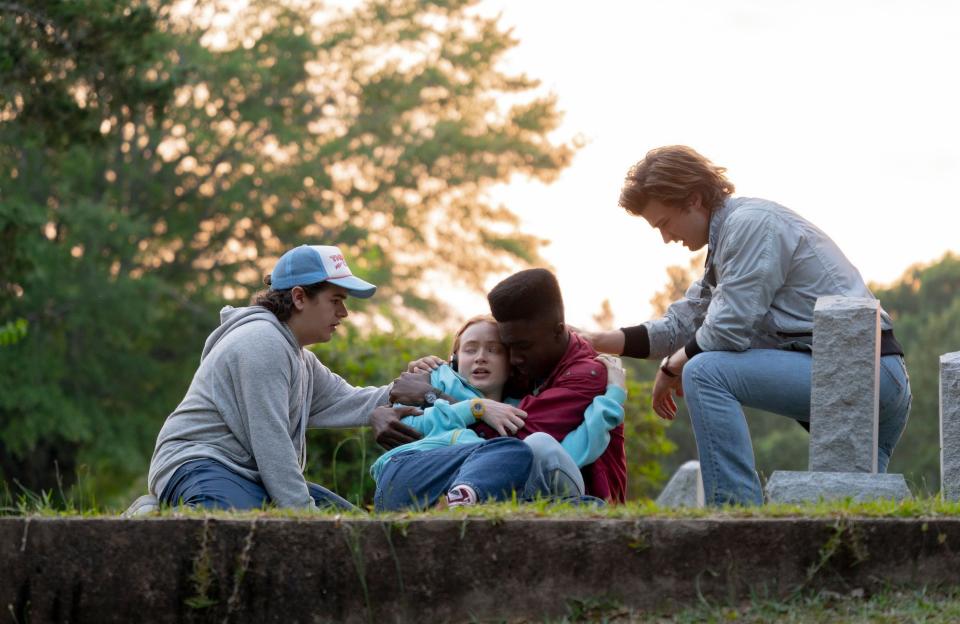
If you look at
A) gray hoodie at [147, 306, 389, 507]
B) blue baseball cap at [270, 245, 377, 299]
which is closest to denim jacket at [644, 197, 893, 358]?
blue baseball cap at [270, 245, 377, 299]

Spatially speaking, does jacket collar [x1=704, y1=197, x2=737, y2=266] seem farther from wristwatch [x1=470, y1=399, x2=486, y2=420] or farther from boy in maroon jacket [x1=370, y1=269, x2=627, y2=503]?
wristwatch [x1=470, y1=399, x2=486, y2=420]

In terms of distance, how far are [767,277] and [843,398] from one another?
1.93 ft

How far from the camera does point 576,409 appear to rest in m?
5.39

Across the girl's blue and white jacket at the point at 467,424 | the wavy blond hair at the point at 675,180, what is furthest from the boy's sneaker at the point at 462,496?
the wavy blond hair at the point at 675,180

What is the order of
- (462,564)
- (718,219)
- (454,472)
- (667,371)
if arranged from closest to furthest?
1. (462,564)
2. (454,472)
3. (718,219)
4. (667,371)

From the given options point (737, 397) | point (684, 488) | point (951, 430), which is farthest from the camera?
point (684, 488)

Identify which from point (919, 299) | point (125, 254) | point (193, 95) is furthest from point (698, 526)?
point (919, 299)

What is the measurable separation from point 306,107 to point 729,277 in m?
22.9

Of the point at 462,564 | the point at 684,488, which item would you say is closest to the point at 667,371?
the point at 462,564

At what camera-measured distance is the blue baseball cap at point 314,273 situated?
5527 mm

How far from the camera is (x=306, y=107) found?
1078 inches

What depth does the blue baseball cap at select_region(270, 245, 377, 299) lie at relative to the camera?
5527 mm

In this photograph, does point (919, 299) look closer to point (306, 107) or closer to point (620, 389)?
point (306, 107)

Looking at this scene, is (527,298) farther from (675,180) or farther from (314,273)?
(314,273)
